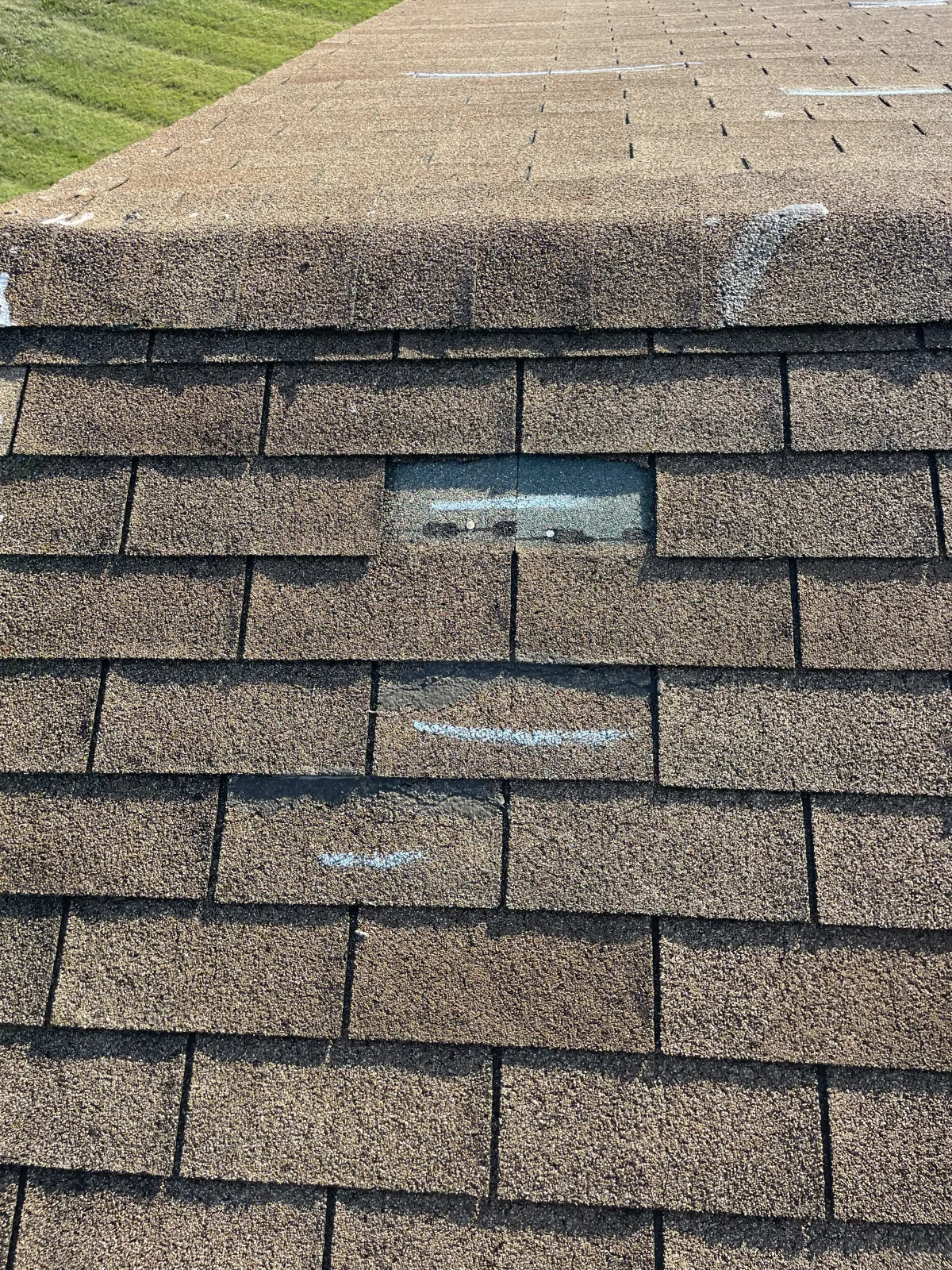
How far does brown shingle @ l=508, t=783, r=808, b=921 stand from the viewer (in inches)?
64.6

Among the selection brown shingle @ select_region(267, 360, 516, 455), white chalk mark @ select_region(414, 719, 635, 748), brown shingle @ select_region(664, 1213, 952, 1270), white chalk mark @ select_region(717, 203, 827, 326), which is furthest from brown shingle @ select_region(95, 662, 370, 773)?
white chalk mark @ select_region(717, 203, 827, 326)

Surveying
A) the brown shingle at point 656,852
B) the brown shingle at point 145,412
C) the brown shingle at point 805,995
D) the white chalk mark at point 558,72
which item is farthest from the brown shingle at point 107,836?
the white chalk mark at point 558,72

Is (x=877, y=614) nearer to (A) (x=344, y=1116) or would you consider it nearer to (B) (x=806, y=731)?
(B) (x=806, y=731)

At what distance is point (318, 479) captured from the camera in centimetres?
194

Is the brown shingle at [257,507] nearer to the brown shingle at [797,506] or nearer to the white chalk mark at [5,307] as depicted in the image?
the white chalk mark at [5,307]

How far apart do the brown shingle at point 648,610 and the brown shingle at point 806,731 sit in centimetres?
7

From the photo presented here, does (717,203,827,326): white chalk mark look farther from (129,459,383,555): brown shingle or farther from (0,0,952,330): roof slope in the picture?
(129,459,383,555): brown shingle

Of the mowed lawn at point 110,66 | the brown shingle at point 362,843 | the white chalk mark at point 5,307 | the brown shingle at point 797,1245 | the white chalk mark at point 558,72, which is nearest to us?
the brown shingle at point 797,1245

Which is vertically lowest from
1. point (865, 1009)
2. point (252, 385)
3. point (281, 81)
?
point (865, 1009)

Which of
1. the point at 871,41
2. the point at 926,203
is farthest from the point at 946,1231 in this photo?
the point at 871,41

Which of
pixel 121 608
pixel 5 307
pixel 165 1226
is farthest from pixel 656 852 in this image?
pixel 5 307

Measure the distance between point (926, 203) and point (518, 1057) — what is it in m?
2.32

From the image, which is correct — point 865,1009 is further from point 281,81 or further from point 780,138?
point 281,81

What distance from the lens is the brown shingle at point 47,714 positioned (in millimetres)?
1851
